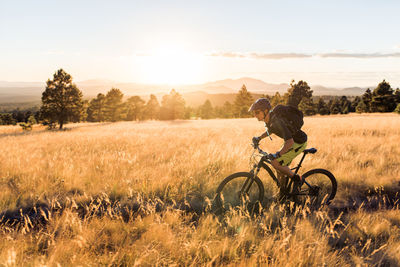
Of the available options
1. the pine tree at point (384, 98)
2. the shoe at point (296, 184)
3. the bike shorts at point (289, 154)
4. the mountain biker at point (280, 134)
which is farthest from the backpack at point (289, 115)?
the pine tree at point (384, 98)

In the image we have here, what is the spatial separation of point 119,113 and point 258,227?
67.6 m

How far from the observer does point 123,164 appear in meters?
6.53

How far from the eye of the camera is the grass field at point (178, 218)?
2857 millimetres

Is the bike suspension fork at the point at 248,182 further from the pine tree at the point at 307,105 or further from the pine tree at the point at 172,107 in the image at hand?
the pine tree at the point at 307,105

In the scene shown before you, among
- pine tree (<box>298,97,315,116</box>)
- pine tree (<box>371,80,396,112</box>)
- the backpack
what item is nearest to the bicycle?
the backpack

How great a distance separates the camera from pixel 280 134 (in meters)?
4.20

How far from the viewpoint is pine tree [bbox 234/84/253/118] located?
70812 mm

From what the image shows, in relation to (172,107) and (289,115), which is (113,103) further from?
(289,115)

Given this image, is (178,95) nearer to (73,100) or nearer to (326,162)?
(73,100)

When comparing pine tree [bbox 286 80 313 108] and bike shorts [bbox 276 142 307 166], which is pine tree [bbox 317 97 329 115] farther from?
bike shorts [bbox 276 142 307 166]

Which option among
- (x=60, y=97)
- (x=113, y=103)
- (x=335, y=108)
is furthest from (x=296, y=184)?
(x=335, y=108)

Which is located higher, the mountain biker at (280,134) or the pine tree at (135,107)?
the pine tree at (135,107)

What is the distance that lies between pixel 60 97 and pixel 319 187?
129 feet

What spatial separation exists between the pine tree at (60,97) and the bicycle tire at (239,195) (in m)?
37.8
